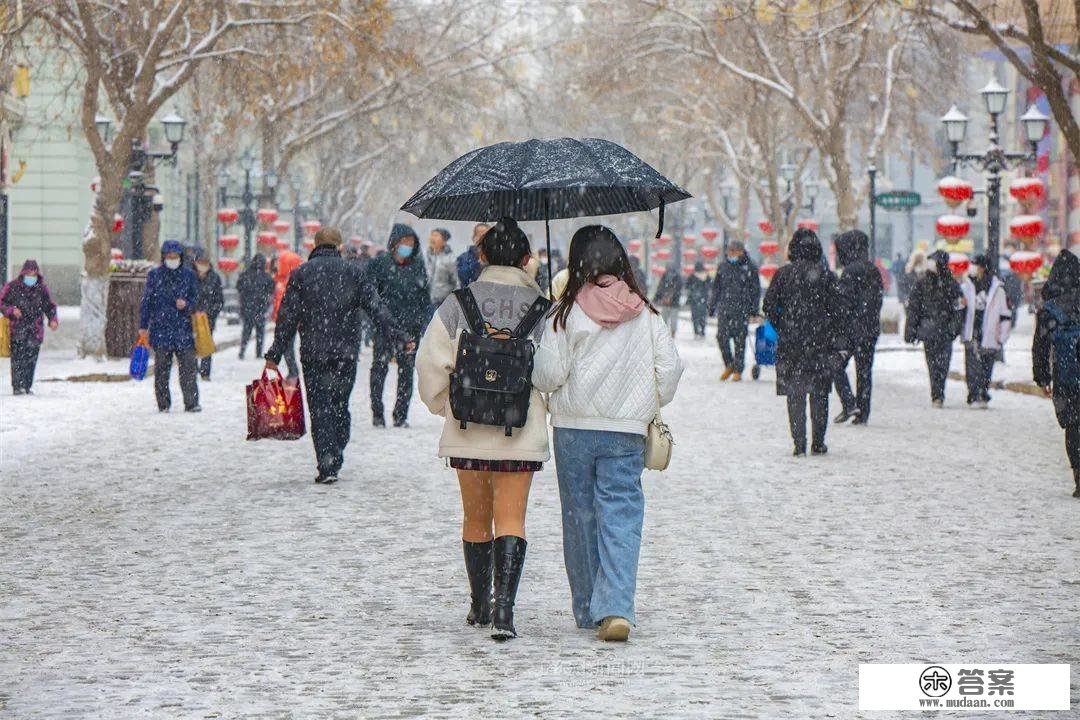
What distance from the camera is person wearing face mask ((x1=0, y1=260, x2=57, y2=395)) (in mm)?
19297

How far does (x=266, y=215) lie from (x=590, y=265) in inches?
1576

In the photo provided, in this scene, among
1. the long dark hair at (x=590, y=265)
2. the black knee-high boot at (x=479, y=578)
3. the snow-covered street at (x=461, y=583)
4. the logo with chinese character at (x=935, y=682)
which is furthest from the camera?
the black knee-high boot at (x=479, y=578)

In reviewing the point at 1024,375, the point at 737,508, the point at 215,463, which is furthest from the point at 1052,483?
the point at 1024,375

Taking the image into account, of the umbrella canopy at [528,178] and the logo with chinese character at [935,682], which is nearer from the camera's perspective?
the logo with chinese character at [935,682]

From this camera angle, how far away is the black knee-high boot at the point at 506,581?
253 inches

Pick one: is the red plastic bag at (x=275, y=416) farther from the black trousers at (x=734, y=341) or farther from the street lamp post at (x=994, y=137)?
the street lamp post at (x=994, y=137)

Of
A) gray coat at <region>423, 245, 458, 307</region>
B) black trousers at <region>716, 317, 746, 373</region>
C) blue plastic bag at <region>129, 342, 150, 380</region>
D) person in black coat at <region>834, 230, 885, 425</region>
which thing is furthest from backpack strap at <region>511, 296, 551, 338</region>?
black trousers at <region>716, 317, 746, 373</region>

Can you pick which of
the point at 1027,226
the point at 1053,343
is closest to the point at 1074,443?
the point at 1053,343

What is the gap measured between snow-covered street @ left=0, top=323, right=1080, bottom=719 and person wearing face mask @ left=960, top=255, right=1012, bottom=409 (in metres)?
3.97

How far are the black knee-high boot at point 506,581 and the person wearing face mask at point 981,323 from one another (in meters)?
12.5

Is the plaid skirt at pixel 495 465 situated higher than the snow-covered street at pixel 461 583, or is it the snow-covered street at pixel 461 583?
the plaid skirt at pixel 495 465

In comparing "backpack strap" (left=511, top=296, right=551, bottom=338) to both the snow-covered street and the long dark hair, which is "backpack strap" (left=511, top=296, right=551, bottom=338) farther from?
the snow-covered street

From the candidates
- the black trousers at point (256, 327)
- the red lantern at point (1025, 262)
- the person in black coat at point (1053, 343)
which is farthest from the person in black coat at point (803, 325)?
the red lantern at point (1025, 262)

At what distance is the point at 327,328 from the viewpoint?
11.3 m
